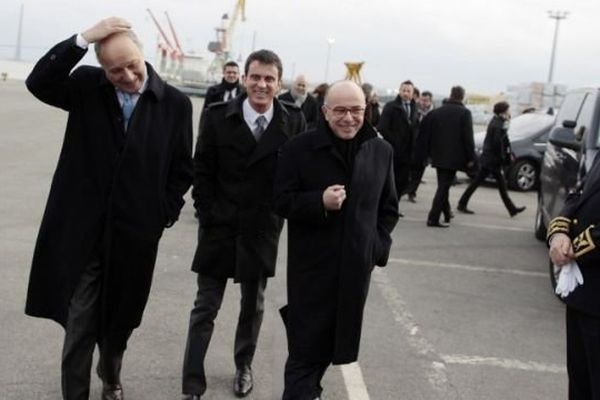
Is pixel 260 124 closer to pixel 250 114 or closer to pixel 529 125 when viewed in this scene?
pixel 250 114

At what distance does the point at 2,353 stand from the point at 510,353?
322 cm

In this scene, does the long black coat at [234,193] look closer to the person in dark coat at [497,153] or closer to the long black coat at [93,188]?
the long black coat at [93,188]

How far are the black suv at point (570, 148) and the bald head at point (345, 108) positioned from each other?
11.4 ft

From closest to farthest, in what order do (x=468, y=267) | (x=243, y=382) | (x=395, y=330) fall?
(x=243, y=382) < (x=395, y=330) < (x=468, y=267)

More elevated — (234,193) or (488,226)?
(234,193)

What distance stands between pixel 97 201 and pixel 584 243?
2.04 metres

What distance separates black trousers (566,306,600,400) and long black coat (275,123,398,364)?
891 millimetres

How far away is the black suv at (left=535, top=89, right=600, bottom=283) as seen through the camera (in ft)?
21.3

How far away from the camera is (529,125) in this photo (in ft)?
49.7

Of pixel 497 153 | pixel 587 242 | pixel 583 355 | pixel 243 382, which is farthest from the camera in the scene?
pixel 497 153

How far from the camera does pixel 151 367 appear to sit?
419 centimetres

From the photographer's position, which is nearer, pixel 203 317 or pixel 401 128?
pixel 203 317

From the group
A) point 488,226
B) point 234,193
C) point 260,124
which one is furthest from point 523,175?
point 234,193

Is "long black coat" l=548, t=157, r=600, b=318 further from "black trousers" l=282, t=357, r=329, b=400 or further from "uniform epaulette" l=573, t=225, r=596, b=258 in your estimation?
"black trousers" l=282, t=357, r=329, b=400
